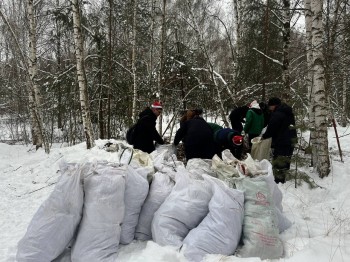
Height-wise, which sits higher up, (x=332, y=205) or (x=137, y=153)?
(x=137, y=153)

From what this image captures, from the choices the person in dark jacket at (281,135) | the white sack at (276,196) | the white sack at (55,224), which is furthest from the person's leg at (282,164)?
the white sack at (55,224)

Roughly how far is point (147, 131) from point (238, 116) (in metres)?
1.94

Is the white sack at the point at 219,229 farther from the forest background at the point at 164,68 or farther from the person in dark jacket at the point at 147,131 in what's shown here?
the forest background at the point at 164,68

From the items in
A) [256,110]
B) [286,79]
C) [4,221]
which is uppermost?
[286,79]

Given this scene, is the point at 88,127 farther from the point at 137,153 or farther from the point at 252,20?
the point at 252,20

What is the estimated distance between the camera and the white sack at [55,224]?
2.78m

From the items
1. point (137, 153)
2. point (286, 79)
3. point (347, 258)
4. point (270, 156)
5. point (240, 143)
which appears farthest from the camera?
point (286, 79)

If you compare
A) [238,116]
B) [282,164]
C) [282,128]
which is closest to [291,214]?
[282,164]

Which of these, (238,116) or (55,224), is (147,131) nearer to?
(238,116)

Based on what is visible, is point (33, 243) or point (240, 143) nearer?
point (33, 243)

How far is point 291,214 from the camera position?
12.7 ft

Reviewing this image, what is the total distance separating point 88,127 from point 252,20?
6524 mm

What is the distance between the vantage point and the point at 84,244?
9.45 feet

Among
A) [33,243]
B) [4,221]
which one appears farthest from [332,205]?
[4,221]
